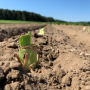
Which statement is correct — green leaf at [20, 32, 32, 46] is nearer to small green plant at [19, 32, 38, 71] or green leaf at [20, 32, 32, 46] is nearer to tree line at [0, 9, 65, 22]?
small green plant at [19, 32, 38, 71]

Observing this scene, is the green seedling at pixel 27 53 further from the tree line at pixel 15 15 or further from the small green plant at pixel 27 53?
the tree line at pixel 15 15

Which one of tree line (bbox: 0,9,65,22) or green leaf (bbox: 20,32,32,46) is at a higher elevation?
tree line (bbox: 0,9,65,22)

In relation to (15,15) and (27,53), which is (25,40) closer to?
(27,53)

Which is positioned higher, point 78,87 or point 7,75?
point 7,75

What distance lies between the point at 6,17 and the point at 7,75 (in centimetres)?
3723

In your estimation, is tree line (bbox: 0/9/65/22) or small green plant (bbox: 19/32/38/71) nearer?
small green plant (bbox: 19/32/38/71)

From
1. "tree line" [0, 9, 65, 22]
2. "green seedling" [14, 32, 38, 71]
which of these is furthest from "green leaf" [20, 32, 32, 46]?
"tree line" [0, 9, 65, 22]

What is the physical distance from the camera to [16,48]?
1.84 m

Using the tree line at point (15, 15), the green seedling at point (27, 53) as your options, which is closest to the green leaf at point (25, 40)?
the green seedling at point (27, 53)

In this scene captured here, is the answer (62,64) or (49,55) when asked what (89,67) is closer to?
(62,64)

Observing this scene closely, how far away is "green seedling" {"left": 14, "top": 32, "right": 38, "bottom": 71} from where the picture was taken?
1186 millimetres

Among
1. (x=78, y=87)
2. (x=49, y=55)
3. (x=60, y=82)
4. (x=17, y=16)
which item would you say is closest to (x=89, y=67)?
(x=78, y=87)

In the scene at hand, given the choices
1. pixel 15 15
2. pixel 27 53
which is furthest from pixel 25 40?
pixel 15 15

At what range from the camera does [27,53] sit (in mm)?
1206
